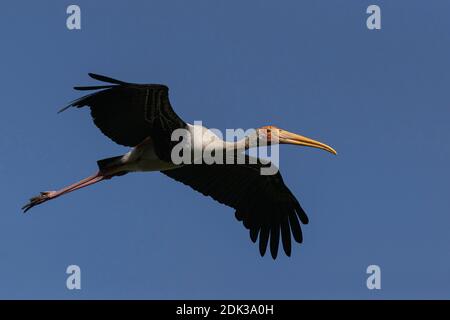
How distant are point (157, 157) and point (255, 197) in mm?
2582

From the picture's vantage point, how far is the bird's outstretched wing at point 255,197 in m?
17.9

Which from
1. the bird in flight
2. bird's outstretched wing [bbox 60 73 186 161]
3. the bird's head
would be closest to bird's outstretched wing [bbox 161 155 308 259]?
the bird in flight

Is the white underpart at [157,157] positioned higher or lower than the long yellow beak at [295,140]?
lower

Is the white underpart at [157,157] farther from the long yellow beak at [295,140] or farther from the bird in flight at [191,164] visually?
the long yellow beak at [295,140]

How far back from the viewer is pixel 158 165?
1669cm

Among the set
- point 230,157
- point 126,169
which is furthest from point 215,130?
point 126,169

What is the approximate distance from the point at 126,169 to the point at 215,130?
1790mm

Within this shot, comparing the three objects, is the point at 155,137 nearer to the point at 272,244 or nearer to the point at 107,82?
the point at 107,82

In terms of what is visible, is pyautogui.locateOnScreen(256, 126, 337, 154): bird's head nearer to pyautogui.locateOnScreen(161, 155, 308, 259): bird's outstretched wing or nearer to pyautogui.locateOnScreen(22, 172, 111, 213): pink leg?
pyautogui.locateOnScreen(161, 155, 308, 259): bird's outstretched wing

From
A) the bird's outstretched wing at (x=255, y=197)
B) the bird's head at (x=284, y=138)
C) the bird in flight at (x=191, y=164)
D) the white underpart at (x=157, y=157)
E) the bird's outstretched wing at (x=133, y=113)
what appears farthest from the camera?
the bird's outstretched wing at (x=255, y=197)

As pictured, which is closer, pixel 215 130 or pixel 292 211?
pixel 215 130

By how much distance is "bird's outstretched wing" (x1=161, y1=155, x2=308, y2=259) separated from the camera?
58.8 ft

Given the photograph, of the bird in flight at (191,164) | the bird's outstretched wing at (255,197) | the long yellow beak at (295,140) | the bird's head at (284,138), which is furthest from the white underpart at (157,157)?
the bird's outstretched wing at (255,197)

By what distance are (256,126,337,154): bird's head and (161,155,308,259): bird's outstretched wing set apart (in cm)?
111
